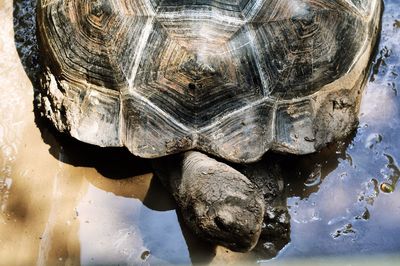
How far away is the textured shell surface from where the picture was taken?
3246 mm

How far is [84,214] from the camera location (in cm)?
350

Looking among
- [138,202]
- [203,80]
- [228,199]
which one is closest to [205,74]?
[203,80]

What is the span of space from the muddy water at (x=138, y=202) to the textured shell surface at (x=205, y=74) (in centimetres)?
29

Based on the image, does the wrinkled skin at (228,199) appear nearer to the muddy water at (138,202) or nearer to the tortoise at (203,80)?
the tortoise at (203,80)

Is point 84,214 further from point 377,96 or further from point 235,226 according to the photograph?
point 377,96

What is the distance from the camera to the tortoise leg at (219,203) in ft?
9.72

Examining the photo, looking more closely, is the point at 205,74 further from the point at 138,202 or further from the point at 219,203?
the point at 138,202

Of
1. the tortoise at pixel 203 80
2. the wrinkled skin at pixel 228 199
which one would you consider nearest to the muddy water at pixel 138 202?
the wrinkled skin at pixel 228 199

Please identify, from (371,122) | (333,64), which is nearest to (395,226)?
(371,122)

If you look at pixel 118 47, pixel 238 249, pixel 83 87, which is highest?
pixel 118 47

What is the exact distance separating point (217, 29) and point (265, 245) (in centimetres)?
123

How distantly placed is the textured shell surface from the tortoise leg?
156 mm

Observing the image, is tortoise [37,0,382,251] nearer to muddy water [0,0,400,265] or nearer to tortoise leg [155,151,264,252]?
tortoise leg [155,151,264,252]

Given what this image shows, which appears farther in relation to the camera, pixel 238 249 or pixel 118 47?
pixel 118 47
